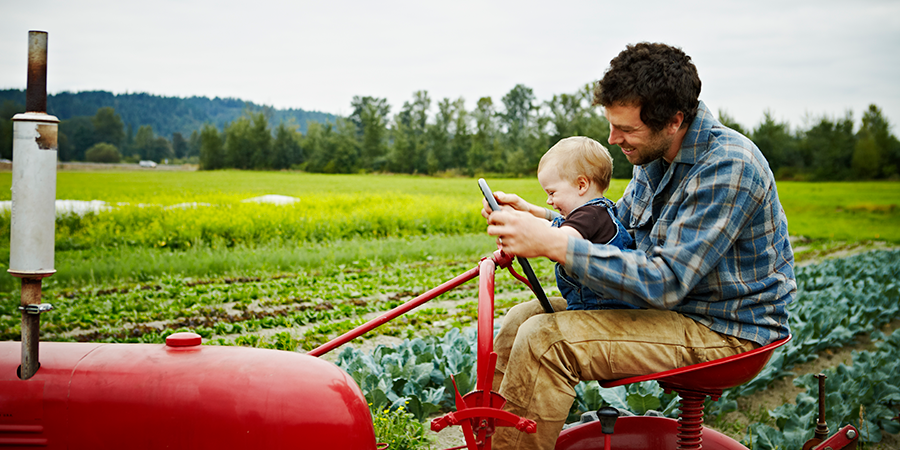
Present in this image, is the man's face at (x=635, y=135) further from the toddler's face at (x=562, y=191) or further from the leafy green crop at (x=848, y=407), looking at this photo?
the leafy green crop at (x=848, y=407)

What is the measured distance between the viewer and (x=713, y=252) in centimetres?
169

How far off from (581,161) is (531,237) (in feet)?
1.96

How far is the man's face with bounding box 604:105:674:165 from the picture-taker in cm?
186

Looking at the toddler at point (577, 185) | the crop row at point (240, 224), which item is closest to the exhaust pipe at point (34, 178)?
the toddler at point (577, 185)

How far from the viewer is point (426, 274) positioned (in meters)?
8.96

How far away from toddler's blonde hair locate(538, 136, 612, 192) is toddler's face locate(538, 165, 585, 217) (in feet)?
0.06

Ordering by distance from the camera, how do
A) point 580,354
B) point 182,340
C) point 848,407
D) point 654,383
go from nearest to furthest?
point 182,340
point 580,354
point 848,407
point 654,383

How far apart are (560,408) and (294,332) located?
4.26 meters

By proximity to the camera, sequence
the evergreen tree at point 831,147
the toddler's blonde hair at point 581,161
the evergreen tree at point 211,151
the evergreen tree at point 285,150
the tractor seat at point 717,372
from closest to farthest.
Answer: the tractor seat at point 717,372
the toddler's blonde hair at point 581,161
the evergreen tree at point 831,147
the evergreen tree at point 211,151
the evergreen tree at point 285,150

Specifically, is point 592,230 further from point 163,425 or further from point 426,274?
point 426,274

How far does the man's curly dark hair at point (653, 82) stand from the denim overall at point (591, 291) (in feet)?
1.22

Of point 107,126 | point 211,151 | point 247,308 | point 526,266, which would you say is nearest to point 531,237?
point 526,266

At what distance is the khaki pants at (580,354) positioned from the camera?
5.75ft

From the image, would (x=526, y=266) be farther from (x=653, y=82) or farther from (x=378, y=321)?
(x=653, y=82)
